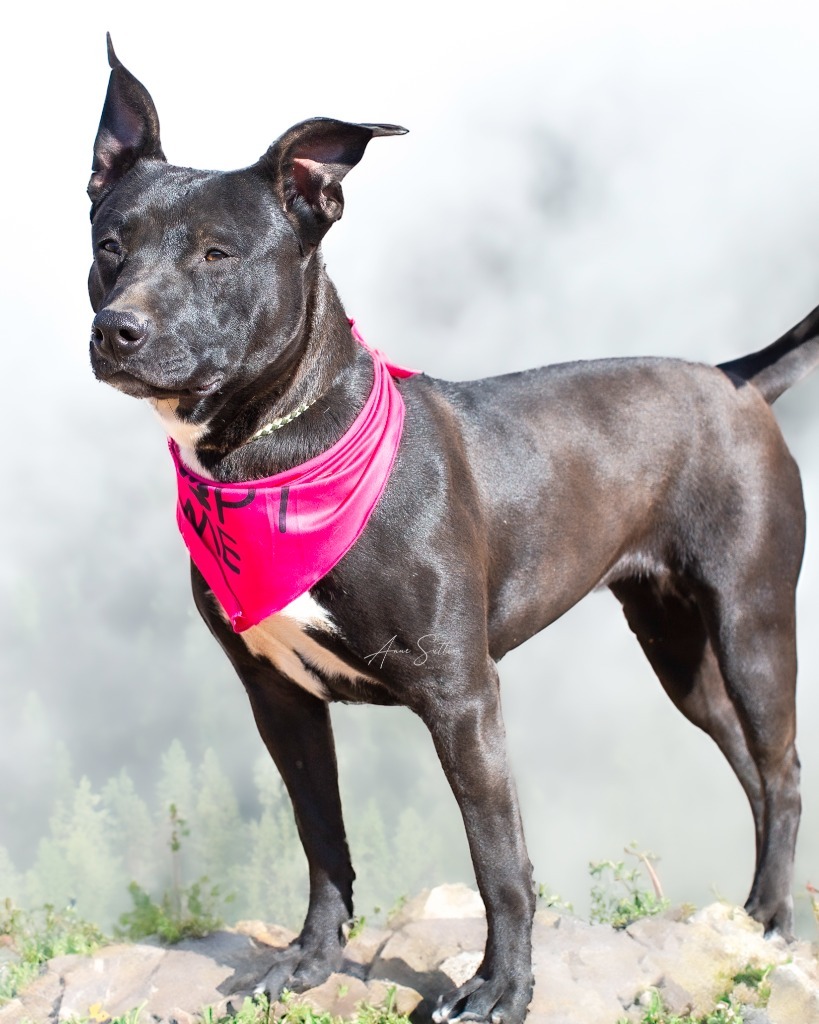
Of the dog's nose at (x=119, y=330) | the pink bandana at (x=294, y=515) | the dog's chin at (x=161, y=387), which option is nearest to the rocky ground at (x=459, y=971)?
the pink bandana at (x=294, y=515)

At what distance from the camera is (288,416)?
337cm

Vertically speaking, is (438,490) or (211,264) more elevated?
(211,264)

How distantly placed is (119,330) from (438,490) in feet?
3.42

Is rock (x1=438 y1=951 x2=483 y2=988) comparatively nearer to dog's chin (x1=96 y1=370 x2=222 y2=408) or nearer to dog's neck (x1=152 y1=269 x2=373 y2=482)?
dog's neck (x1=152 y1=269 x2=373 y2=482)

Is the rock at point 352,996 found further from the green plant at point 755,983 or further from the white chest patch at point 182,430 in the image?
the white chest patch at point 182,430

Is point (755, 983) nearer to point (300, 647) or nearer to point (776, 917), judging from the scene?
point (776, 917)

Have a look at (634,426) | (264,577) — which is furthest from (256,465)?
(634,426)

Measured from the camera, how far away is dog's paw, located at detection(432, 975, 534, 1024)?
3451 mm

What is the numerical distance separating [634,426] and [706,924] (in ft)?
5.95

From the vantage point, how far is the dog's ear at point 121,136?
3.61m

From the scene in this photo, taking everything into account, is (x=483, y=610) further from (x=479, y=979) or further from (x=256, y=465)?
(x=479, y=979)

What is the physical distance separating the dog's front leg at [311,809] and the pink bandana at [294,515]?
17.9 inches

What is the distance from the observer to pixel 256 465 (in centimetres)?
339

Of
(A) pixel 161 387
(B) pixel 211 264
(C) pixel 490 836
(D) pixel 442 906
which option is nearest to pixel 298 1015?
(C) pixel 490 836
